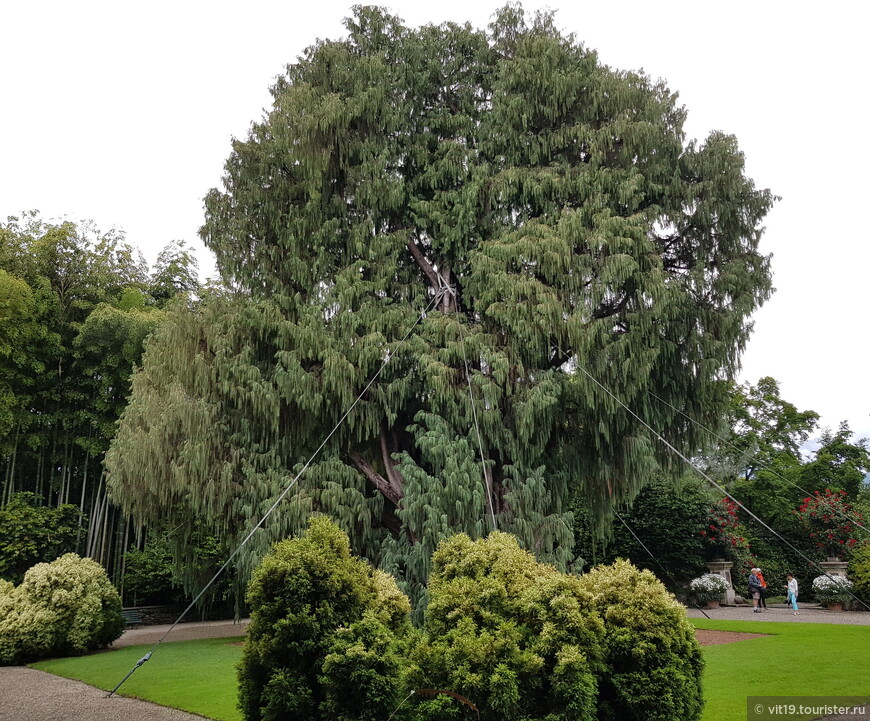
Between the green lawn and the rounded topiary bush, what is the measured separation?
1292 mm

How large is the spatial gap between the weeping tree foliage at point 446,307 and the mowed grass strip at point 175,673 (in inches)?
73.6

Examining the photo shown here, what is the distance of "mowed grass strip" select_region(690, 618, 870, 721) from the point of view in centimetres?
680

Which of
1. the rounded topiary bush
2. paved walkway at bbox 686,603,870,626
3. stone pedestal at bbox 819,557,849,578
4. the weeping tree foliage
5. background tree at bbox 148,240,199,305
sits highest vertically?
background tree at bbox 148,240,199,305

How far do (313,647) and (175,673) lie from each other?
5904 mm

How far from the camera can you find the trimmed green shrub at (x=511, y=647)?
4719 millimetres

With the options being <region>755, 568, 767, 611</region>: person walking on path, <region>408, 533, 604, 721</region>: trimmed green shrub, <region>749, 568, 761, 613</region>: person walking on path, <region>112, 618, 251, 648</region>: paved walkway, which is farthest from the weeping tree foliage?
<region>755, 568, 767, 611</region>: person walking on path

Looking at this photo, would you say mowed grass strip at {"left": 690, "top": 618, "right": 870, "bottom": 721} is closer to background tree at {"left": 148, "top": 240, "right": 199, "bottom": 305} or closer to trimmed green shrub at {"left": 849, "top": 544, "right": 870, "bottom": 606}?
trimmed green shrub at {"left": 849, "top": 544, "right": 870, "bottom": 606}

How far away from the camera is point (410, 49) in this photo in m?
12.3

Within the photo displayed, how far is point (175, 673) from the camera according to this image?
32.4 feet

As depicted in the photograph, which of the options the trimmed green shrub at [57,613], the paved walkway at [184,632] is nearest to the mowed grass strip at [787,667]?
the paved walkway at [184,632]

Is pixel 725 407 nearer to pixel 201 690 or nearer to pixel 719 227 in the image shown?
pixel 719 227

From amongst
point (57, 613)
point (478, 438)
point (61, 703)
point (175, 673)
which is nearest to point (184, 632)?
point (57, 613)

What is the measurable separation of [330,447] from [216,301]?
3172mm

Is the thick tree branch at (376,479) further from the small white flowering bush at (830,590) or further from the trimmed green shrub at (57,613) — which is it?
the small white flowering bush at (830,590)
